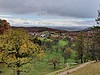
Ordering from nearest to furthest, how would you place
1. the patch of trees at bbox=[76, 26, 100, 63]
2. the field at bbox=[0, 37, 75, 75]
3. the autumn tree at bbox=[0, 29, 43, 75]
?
the autumn tree at bbox=[0, 29, 43, 75] → the field at bbox=[0, 37, 75, 75] → the patch of trees at bbox=[76, 26, 100, 63]

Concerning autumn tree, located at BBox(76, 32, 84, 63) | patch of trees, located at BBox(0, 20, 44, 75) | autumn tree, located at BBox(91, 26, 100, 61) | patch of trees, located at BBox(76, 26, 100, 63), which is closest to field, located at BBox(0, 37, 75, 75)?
patch of trees, located at BBox(0, 20, 44, 75)

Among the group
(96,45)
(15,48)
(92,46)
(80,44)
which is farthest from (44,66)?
(15,48)

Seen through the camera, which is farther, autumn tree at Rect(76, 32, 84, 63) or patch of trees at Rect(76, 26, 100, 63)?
autumn tree at Rect(76, 32, 84, 63)

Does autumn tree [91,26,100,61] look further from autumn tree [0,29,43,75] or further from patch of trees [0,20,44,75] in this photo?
autumn tree [0,29,43,75]

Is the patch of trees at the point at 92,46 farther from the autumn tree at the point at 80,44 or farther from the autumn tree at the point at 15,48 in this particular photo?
the autumn tree at the point at 15,48

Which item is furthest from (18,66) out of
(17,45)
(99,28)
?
(99,28)

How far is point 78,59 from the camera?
80250 mm

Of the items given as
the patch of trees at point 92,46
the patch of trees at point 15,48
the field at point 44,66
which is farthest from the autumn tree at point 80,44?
the patch of trees at point 15,48

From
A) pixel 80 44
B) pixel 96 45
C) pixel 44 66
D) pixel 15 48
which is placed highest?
pixel 15 48

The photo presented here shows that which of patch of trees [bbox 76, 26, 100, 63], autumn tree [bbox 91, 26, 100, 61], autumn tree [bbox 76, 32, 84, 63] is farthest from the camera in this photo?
autumn tree [bbox 76, 32, 84, 63]

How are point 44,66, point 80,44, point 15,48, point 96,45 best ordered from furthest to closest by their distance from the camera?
point 80,44 < point 44,66 < point 96,45 < point 15,48

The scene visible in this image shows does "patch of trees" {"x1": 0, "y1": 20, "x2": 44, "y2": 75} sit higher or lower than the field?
higher

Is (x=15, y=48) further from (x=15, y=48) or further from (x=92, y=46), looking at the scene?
(x=92, y=46)

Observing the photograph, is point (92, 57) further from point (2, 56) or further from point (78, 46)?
point (2, 56)
